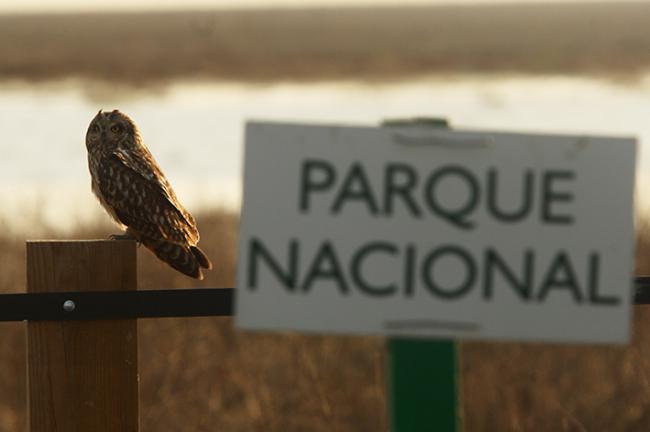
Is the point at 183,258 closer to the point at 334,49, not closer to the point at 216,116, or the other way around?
the point at 216,116

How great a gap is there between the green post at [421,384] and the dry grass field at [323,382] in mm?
2506

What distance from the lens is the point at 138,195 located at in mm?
4367

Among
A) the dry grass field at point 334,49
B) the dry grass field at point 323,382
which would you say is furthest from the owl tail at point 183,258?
the dry grass field at point 334,49

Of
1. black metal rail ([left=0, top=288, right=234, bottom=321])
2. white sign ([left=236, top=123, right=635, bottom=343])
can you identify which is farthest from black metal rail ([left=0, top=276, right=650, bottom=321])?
white sign ([left=236, top=123, right=635, bottom=343])

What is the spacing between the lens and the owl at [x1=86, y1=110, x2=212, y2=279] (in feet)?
13.3

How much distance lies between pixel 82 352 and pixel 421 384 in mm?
804

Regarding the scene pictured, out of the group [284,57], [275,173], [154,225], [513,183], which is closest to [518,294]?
[513,183]

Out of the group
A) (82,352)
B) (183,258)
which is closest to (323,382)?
(183,258)

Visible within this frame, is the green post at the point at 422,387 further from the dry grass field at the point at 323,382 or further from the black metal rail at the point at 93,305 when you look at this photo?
the dry grass field at the point at 323,382

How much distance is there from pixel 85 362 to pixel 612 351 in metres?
3.08

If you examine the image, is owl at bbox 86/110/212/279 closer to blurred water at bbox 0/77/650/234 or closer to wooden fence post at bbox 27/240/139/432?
wooden fence post at bbox 27/240/139/432

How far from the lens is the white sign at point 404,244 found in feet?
6.47

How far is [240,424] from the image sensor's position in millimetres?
5273

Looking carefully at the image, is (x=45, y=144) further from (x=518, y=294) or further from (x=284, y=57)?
(x=284, y=57)
